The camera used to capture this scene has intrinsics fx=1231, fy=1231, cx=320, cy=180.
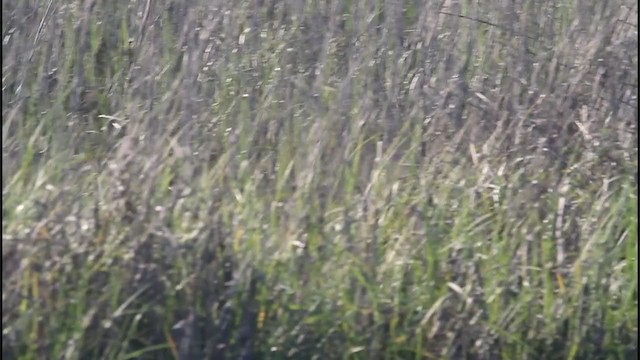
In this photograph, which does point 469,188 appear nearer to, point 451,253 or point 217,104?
point 451,253

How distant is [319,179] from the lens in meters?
3.79

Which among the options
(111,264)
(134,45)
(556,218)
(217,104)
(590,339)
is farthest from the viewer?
(134,45)

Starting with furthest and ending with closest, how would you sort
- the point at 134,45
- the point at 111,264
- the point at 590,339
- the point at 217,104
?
the point at 134,45
the point at 217,104
the point at 590,339
the point at 111,264

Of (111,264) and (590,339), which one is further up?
(111,264)

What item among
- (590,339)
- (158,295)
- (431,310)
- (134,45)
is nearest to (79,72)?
(134,45)

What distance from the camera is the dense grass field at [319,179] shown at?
3.29 metres

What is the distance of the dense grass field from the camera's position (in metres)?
3.29

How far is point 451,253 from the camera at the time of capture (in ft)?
11.8

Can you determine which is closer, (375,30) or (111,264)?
(111,264)

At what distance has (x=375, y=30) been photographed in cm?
444

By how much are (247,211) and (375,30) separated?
110 cm

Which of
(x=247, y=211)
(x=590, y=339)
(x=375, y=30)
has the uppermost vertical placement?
(x=375, y=30)

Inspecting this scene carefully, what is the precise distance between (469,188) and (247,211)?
2.38ft

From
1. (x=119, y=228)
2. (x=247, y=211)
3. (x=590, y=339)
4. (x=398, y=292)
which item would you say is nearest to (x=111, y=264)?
(x=119, y=228)
